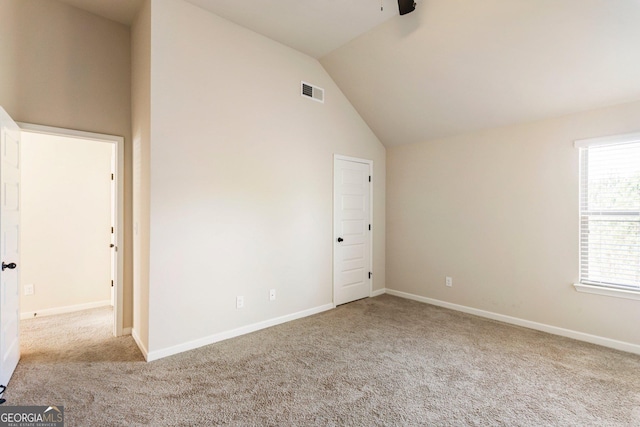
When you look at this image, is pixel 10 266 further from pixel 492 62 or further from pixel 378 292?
pixel 492 62

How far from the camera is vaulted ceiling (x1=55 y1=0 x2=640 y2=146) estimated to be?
2.61 meters

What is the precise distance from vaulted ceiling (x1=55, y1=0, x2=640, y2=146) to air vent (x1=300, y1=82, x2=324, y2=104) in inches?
15.1

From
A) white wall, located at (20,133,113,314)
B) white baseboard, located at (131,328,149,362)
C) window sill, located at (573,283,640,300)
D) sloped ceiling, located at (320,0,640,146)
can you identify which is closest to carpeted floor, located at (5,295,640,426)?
white baseboard, located at (131,328,149,362)

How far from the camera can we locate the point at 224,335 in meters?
3.18

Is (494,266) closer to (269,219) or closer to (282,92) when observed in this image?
(269,219)

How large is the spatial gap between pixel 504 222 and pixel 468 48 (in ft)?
7.06

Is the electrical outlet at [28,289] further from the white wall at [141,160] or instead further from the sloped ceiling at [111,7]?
the sloped ceiling at [111,7]

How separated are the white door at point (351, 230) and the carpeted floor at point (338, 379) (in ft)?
3.43

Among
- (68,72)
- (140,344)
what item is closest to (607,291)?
(140,344)

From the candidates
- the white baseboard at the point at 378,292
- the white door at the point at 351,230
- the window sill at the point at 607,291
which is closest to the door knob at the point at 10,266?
the white door at the point at 351,230

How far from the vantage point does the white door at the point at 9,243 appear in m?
2.25

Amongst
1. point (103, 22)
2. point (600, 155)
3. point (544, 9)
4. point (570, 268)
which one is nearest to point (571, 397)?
point (570, 268)

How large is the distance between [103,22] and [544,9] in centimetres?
439

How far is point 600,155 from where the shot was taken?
3.14 metres
